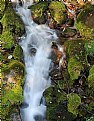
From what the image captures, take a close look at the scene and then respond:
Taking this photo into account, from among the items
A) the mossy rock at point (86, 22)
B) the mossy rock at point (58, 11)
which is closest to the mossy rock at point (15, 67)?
the mossy rock at point (86, 22)

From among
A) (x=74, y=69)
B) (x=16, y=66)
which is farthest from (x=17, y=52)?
(x=74, y=69)

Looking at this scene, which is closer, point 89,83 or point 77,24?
point 89,83

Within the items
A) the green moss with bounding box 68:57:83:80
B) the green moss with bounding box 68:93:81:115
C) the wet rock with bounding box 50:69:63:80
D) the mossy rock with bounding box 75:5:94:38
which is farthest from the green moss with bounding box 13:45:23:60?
the green moss with bounding box 68:93:81:115

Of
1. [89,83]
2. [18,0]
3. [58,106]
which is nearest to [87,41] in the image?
[89,83]

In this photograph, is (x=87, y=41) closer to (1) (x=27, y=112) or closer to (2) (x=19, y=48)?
(2) (x=19, y=48)

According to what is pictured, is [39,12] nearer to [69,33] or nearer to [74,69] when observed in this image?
[69,33]

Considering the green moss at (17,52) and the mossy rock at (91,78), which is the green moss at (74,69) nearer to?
the mossy rock at (91,78)
